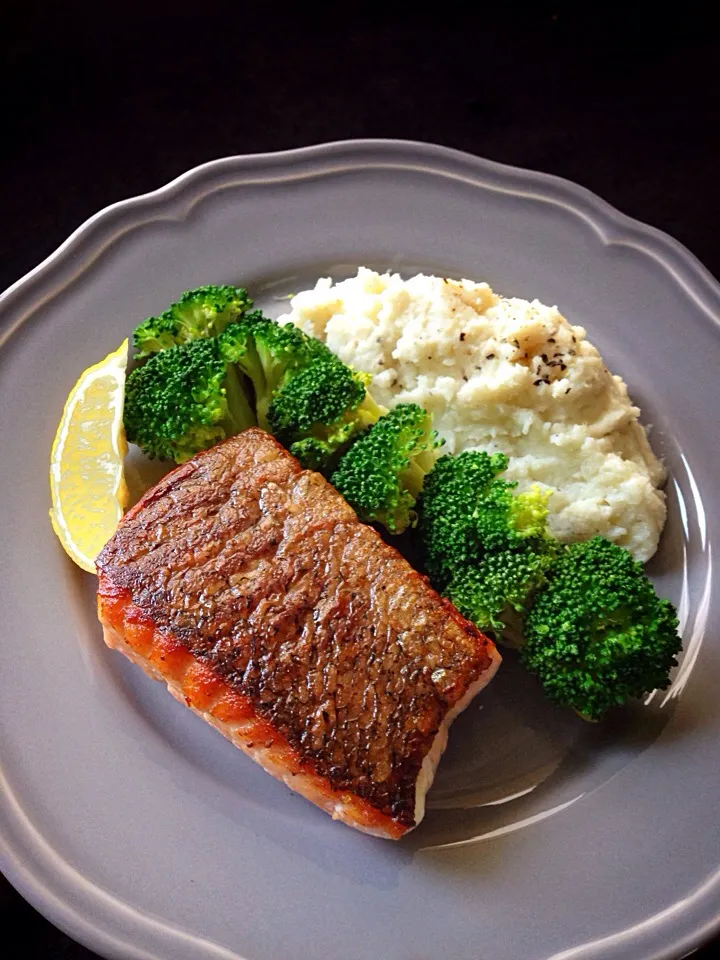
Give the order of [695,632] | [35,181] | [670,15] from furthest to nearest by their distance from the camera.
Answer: [670,15] → [35,181] → [695,632]

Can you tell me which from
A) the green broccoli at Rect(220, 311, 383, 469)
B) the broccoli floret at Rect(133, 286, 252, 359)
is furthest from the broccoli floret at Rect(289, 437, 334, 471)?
the broccoli floret at Rect(133, 286, 252, 359)

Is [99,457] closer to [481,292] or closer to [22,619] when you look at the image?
[22,619]

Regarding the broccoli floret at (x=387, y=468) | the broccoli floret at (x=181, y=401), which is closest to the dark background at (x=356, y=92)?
the broccoli floret at (x=181, y=401)

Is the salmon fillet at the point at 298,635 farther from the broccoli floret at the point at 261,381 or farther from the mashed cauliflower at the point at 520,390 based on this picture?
the mashed cauliflower at the point at 520,390

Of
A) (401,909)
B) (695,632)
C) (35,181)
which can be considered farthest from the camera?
(35,181)

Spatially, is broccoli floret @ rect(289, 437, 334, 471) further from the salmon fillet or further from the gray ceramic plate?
the gray ceramic plate

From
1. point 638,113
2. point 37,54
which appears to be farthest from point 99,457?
point 638,113

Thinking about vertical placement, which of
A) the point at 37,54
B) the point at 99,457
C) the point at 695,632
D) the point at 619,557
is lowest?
the point at 695,632
